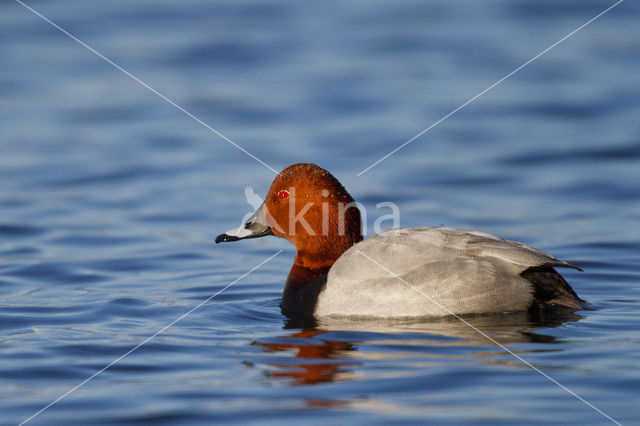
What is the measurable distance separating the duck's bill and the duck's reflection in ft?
3.24

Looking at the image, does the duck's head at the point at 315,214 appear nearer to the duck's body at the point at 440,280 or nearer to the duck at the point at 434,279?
the duck at the point at 434,279

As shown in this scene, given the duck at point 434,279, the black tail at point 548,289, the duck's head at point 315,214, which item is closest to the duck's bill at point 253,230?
the duck's head at point 315,214

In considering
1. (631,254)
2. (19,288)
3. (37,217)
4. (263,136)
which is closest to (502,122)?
(263,136)

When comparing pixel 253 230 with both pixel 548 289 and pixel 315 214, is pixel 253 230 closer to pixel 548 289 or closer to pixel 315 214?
pixel 315 214

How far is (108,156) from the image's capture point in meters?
12.4

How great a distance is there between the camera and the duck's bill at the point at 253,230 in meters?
7.57

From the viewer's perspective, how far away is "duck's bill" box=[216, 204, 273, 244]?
757 centimetres

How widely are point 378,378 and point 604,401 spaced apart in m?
1.20

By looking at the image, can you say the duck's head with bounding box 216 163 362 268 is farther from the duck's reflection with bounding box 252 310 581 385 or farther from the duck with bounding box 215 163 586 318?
the duck's reflection with bounding box 252 310 581 385

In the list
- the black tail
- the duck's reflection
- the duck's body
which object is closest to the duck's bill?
the duck's reflection

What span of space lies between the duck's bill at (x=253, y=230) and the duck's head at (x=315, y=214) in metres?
0.17

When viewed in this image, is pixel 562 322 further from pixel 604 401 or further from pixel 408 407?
pixel 408 407

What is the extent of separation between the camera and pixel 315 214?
23.7 ft

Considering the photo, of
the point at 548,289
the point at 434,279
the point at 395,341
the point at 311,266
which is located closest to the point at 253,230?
the point at 311,266
